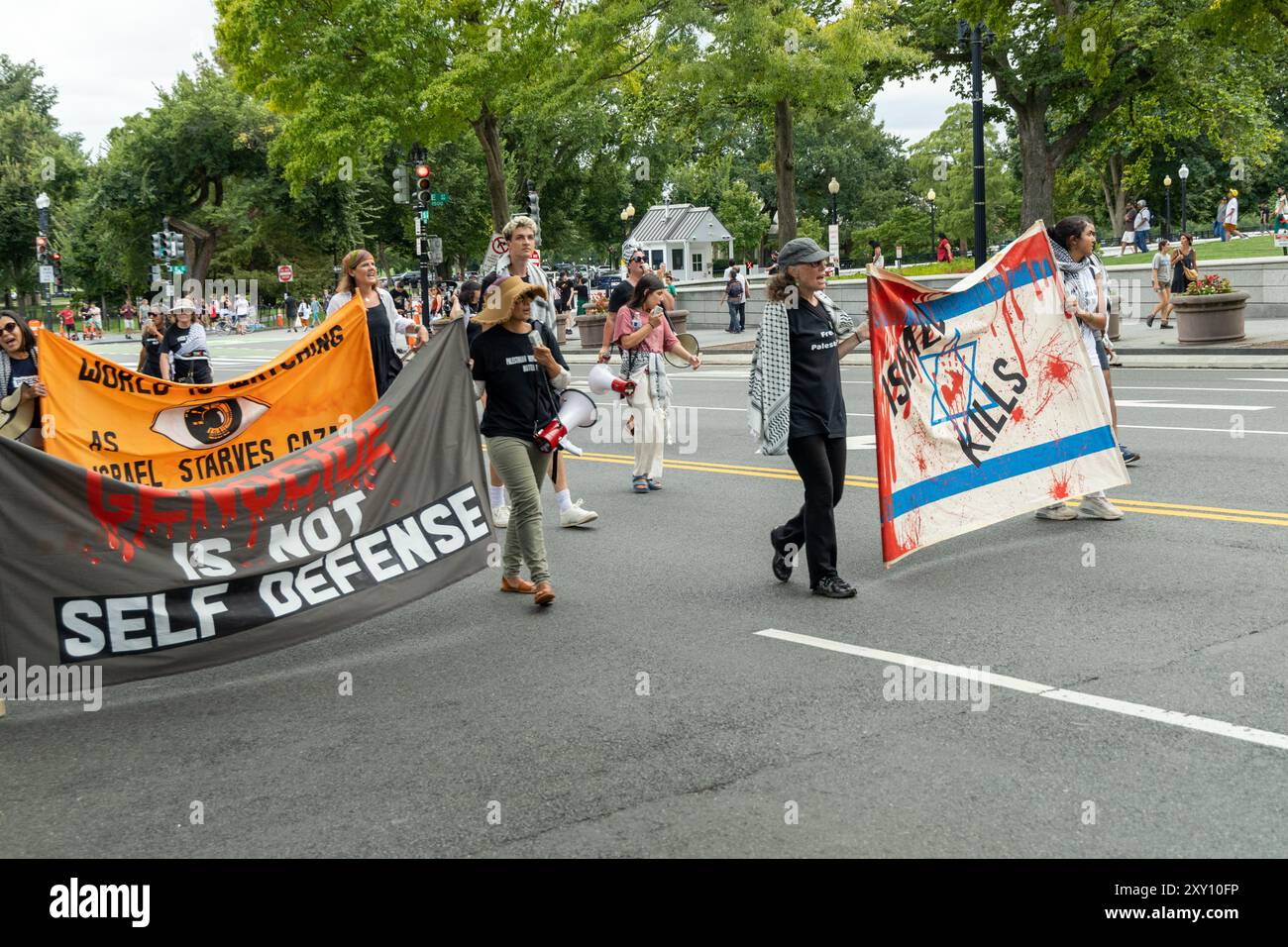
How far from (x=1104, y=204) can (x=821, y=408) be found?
84762mm

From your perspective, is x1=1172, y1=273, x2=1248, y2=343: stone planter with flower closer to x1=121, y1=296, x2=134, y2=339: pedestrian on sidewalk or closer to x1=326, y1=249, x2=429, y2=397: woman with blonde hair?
x1=326, y1=249, x2=429, y2=397: woman with blonde hair

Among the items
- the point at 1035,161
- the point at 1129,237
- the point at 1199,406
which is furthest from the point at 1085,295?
→ the point at 1129,237

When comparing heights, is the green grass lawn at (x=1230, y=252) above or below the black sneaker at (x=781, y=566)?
above

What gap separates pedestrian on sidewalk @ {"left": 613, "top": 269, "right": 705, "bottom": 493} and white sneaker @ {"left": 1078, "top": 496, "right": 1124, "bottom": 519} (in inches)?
136

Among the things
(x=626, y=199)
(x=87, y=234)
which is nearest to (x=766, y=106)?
(x=626, y=199)

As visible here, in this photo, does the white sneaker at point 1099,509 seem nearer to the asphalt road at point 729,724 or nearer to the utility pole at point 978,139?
the asphalt road at point 729,724

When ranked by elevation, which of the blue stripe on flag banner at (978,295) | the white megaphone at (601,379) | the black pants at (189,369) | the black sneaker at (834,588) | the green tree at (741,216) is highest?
Result: the green tree at (741,216)

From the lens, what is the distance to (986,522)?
8789 millimetres

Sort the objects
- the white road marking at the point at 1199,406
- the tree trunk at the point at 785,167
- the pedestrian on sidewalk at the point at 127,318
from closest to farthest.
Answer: the white road marking at the point at 1199,406, the tree trunk at the point at 785,167, the pedestrian on sidewalk at the point at 127,318

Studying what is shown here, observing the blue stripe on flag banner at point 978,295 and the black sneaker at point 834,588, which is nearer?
the black sneaker at point 834,588

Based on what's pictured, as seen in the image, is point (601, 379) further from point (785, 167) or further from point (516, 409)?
point (785, 167)

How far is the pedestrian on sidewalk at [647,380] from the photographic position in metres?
11.5

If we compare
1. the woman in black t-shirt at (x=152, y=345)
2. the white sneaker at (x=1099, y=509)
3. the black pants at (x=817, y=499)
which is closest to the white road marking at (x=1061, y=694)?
the black pants at (x=817, y=499)

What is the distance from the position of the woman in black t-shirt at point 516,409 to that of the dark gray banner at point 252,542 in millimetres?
175
